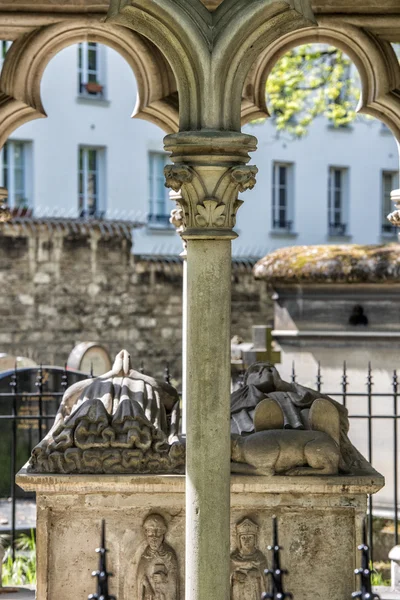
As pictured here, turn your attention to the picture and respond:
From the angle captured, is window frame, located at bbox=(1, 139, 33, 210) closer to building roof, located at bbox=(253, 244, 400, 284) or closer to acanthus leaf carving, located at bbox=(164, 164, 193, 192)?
building roof, located at bbox=(253, 244, 400, 284)

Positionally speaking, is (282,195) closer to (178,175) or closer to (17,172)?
(17,172)

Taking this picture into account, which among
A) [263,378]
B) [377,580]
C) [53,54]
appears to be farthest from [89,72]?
[263,378]

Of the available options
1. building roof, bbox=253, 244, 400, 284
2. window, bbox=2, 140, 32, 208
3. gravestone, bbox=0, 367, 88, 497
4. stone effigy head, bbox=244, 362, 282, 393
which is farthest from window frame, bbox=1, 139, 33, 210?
stone effigy head, bbox=244, 362, 282, 393

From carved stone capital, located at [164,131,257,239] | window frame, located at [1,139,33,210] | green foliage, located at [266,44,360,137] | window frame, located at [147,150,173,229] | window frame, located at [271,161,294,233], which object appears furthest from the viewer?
window frame, located at [271,161,294,233]

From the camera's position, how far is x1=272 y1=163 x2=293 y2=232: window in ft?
91.2

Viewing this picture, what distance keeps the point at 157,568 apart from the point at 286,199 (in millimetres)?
22393

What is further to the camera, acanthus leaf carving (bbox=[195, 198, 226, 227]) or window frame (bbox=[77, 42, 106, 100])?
window frame (bbox=[77, 42, 106, 100])

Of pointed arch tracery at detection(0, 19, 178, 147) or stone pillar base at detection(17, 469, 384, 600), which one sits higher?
pointed arch tracery at detection(0, 19, 178, 147)

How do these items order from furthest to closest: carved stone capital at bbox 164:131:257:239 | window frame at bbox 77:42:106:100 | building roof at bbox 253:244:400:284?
window frame at bbox 77:42:106:100 → building roof at bbox 253:244:400:284 → carved stone capital at bbox 164:131:257:239

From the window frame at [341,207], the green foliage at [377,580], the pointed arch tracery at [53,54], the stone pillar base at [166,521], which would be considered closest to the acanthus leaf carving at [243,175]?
the stone pillar base at [166,521]

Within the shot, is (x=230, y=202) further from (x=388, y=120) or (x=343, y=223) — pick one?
(x=343, y=223)

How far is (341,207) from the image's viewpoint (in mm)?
29156

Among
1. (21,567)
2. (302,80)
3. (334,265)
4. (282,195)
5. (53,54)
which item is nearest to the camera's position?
(53,54)

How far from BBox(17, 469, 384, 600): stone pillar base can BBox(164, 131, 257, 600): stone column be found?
1.22 metres
